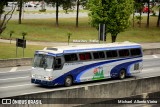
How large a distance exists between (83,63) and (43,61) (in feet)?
9.87

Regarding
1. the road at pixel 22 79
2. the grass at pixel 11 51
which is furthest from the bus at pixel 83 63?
the grass at pixel 11 51

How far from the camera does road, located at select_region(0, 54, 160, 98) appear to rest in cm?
2655

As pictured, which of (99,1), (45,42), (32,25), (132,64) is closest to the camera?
(132,64)

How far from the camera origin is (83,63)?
2931 cm

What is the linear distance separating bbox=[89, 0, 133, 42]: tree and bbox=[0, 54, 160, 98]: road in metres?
6.83

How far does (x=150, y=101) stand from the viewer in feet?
66.9

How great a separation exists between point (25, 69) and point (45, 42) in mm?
20010

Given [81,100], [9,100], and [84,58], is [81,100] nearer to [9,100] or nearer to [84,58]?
[9,100]

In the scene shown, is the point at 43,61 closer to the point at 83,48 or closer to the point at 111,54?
the point at 83,48

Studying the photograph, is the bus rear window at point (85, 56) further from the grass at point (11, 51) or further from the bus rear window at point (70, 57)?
the grass at point (11, 51)

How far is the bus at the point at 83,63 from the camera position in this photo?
27547 millimetres

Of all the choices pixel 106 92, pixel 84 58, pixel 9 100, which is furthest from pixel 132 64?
pixel 9 100

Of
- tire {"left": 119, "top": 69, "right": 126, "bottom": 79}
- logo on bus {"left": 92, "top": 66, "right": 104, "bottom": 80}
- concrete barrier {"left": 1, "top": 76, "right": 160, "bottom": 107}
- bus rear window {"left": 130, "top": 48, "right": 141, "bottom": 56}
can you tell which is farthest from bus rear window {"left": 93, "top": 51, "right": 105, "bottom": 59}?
concrete barrier {"left": 1, "top": 76, "right": 160, "bottom": 107}

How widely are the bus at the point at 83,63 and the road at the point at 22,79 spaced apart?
61 centimetres
